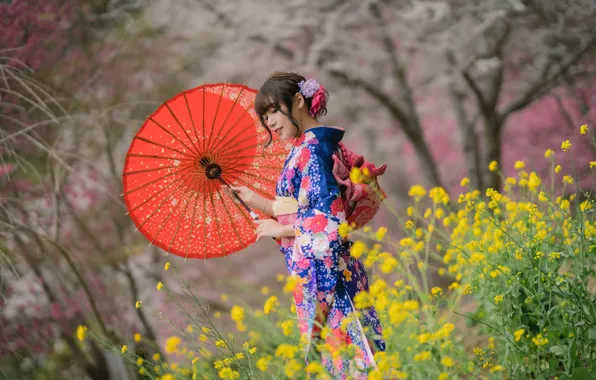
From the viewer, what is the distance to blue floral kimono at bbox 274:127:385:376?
1.57 meters

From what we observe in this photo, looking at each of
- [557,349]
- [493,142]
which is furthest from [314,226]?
[493,142]

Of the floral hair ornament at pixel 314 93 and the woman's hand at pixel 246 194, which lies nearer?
the floral hair ornament at pixel 314 93

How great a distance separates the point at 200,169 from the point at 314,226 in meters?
0.56

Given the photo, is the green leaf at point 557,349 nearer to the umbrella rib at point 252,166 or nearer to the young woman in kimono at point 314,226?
the young woman in kimono at point 314,226

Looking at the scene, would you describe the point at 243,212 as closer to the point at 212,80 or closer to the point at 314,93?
the point at 314,93

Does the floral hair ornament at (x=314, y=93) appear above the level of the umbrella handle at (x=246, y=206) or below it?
above

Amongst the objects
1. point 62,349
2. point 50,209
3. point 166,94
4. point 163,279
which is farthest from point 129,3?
point 62,349

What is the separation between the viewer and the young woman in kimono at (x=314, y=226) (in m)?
1.58

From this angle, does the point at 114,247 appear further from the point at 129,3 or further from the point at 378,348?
the point at 378,348

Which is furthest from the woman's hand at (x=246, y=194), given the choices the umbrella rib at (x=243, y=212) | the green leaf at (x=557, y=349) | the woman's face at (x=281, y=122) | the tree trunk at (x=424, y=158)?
the tree trunk at (x=424, y=158)

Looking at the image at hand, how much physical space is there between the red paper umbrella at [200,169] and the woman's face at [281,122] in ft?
1.06

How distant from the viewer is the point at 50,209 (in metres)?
4.57

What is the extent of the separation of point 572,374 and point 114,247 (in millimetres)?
4442

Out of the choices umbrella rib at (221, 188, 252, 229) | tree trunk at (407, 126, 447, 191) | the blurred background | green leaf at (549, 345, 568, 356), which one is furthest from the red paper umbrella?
tree trunk at (407, 126, 447, 191)
